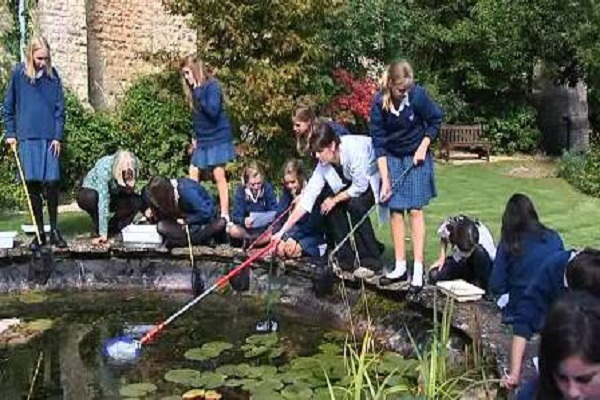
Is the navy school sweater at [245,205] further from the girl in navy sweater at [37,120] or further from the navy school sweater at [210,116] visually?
the girl in navy sweater at [37,120]

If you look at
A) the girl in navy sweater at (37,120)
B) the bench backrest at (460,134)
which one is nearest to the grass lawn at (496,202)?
the bench backrest at (460,134)

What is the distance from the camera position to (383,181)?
668cm

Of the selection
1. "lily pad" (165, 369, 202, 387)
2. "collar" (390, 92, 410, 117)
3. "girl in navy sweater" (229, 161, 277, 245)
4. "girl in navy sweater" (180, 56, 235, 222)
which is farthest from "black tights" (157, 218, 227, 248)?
"lily pad" (165, 369, 202, 387)

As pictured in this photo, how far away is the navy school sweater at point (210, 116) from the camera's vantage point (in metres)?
8.81

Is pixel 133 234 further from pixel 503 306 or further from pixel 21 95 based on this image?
pixel 503 306

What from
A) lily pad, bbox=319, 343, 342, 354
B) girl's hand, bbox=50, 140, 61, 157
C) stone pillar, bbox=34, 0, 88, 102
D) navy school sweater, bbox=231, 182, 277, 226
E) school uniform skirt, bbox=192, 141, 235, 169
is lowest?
lily pad, bbox=319, 343, 342, 354

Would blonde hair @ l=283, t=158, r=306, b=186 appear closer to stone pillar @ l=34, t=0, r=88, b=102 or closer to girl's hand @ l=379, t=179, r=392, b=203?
girl's hand @ l=379, t=179, r=392, b=203

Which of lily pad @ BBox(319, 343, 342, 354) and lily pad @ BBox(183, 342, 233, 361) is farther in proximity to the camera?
lily pad @ BBox(319, 343, 342, 354)

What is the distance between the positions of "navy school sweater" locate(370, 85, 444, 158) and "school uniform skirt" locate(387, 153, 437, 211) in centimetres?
10

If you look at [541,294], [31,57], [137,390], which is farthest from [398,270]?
[31,57]

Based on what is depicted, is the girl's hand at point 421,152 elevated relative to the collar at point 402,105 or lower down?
lower down

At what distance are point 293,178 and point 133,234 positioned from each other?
1445mm

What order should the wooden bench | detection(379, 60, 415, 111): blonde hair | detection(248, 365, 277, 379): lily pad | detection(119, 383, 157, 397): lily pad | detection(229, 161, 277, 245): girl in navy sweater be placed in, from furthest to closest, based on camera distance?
the wooden bench < detection(229, 161, 277, 245): girl in navy sweater < detection(379, 60, 415, 111): blonde hair < detection(248, 365, 277, 379): lily pad < detection(119, 383, 157, 397): lily pad

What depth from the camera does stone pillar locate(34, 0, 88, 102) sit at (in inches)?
646
